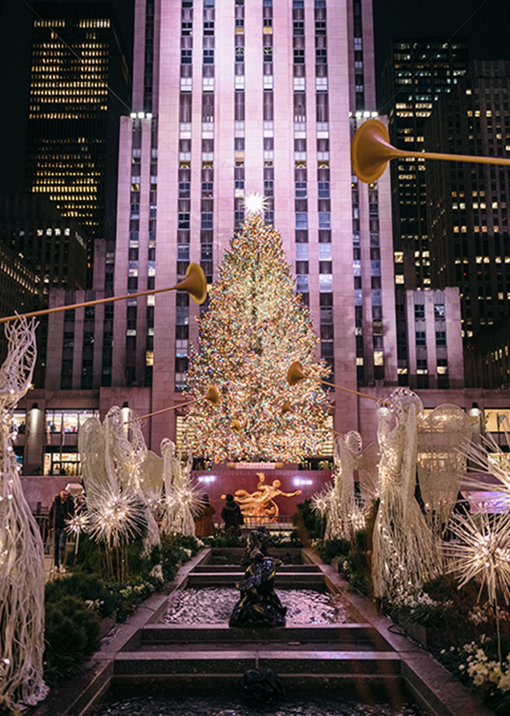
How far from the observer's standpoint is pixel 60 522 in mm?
15789

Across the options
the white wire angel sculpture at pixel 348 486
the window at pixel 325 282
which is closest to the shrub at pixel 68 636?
the white wire angel sculpture at pixel 348 486

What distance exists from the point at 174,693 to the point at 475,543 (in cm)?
424

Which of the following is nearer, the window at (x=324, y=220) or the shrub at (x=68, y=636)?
the shrub at (x=68, y=636)

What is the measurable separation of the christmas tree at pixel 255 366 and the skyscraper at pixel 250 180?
18.0 meters

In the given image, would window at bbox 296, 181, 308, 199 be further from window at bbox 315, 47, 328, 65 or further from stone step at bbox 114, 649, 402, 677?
stone step at bbox 114, 649, 402, 677

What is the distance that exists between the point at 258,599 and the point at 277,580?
13.2 feet

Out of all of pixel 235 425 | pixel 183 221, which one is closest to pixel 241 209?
pixel 183 221

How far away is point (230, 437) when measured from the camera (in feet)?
103

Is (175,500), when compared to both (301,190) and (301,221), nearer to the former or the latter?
(301,221)

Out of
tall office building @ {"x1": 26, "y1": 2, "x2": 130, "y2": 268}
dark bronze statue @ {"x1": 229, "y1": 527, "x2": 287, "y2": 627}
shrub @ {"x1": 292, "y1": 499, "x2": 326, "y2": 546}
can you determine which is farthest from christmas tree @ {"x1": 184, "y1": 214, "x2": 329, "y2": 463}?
tall office building @ {"x1": 26, "y1": 2, "x2": 130, "y2": 268}

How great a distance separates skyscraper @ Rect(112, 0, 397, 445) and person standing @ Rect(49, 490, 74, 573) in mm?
34578

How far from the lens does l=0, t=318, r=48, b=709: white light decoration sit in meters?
5.80

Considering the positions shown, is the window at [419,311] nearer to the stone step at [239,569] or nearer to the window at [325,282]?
the window at [325,282]

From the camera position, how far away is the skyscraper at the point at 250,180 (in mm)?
53094
